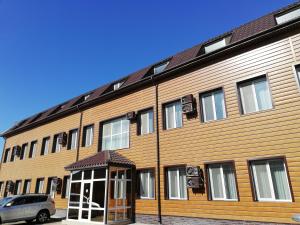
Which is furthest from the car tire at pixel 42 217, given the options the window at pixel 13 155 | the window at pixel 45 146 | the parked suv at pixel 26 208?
the window at pixel 13 155

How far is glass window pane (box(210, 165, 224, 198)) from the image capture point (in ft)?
32.1

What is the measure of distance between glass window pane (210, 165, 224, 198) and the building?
4cm

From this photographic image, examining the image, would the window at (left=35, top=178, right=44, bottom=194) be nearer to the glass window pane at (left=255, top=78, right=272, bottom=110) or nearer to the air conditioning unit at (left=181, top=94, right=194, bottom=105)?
the air conditioning unit at (left=181, top=94, right=194, bottom=105)

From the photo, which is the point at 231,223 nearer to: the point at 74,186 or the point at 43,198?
the point at 74,186

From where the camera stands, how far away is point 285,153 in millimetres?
8445

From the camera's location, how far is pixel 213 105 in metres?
11.0

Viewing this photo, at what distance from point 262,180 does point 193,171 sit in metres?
2.72

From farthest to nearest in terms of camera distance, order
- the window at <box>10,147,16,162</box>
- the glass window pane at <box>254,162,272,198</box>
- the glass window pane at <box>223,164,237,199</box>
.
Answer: the window at <box>10,147,16,162</box>, the glass window pane at <box>223,164,237,199</box>, the glass window pane at <box>254,162,272,198</box>

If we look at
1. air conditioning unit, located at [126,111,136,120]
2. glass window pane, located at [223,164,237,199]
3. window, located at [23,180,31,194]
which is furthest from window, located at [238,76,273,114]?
window, located at [23,180,31,194]

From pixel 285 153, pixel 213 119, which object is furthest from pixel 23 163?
pixel 285 153

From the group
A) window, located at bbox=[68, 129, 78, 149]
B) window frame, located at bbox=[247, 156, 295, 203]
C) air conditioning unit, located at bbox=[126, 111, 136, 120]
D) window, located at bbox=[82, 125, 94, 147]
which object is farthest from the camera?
window, located at bbox=[68, 129, 78, 149]

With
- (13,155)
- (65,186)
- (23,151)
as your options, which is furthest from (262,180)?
(13,155)

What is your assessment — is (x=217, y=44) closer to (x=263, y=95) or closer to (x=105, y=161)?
(x=263, y=95)

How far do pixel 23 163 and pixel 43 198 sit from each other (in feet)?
30.1
